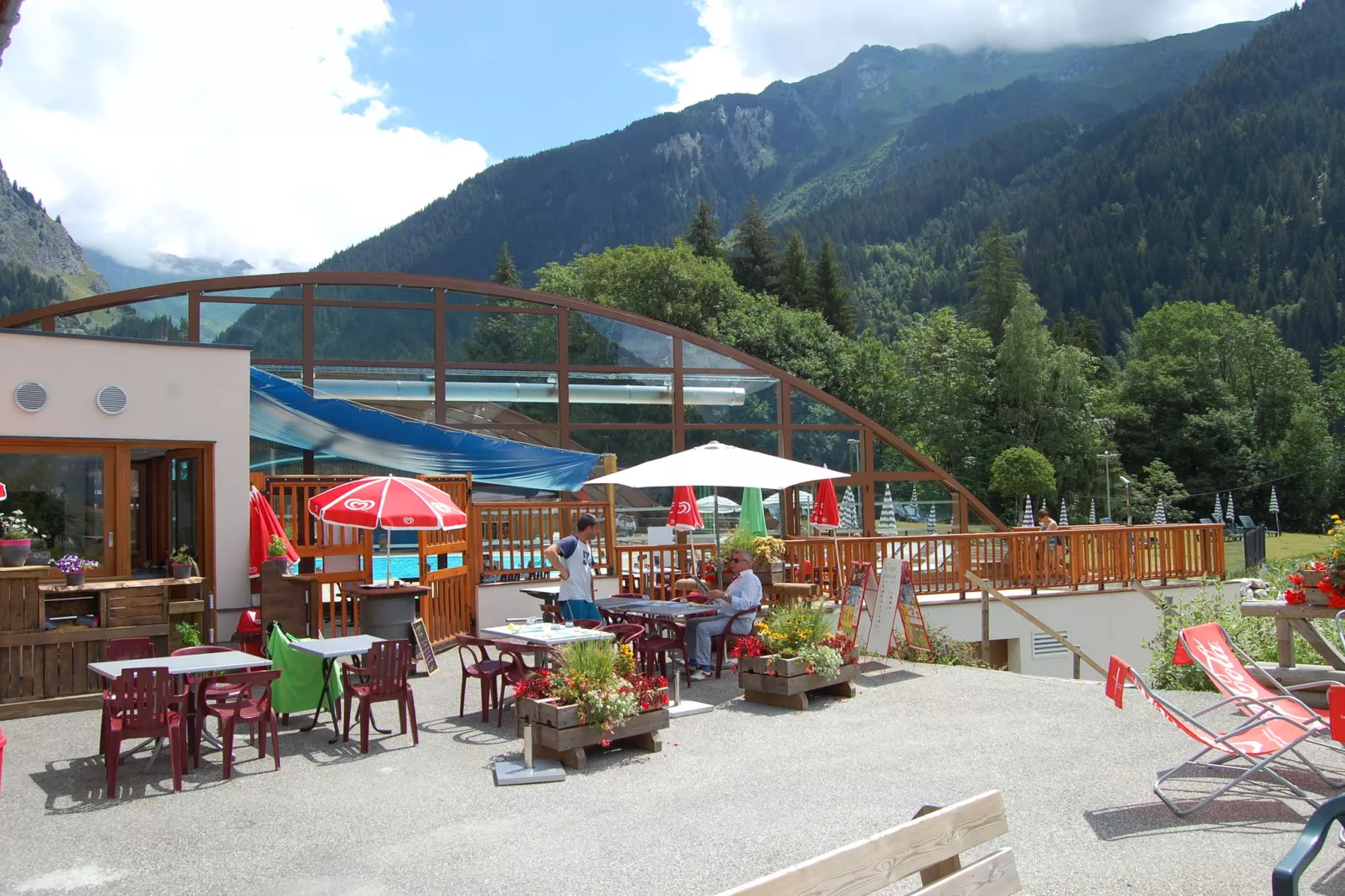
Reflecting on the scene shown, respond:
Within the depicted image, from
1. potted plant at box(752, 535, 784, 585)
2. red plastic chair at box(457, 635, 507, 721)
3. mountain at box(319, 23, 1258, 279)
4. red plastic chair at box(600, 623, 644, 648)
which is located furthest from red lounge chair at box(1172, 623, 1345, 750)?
mountain at box(319, 23, 1258, 279)

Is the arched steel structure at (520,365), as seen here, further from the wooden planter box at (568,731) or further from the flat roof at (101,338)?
the wooden planter box at (568,731)

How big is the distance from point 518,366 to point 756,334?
1970 centimetres

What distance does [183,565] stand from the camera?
956 centimetres

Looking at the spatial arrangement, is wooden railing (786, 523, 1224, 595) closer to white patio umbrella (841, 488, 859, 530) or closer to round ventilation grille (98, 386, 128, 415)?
white patio umbrella (841, 488, 859, 530)

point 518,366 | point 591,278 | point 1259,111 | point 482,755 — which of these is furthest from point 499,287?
point 1259,111

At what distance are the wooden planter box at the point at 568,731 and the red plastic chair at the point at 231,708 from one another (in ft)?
5.19

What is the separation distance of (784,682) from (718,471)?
2.54 metres

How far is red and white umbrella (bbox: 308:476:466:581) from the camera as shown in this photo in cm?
913

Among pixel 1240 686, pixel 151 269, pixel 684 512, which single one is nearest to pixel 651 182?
Result: pixel 151 269

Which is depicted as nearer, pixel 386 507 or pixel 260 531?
pixel 386 507

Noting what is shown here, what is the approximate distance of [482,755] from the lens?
23.2 ft

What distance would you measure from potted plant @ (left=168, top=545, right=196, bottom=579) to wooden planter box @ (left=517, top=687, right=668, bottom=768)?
420 cm

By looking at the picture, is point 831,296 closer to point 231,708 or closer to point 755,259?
point 755,259

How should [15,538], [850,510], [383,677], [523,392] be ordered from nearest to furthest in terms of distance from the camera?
[383,677] → [15,538] → [523,392] → [850,510]
